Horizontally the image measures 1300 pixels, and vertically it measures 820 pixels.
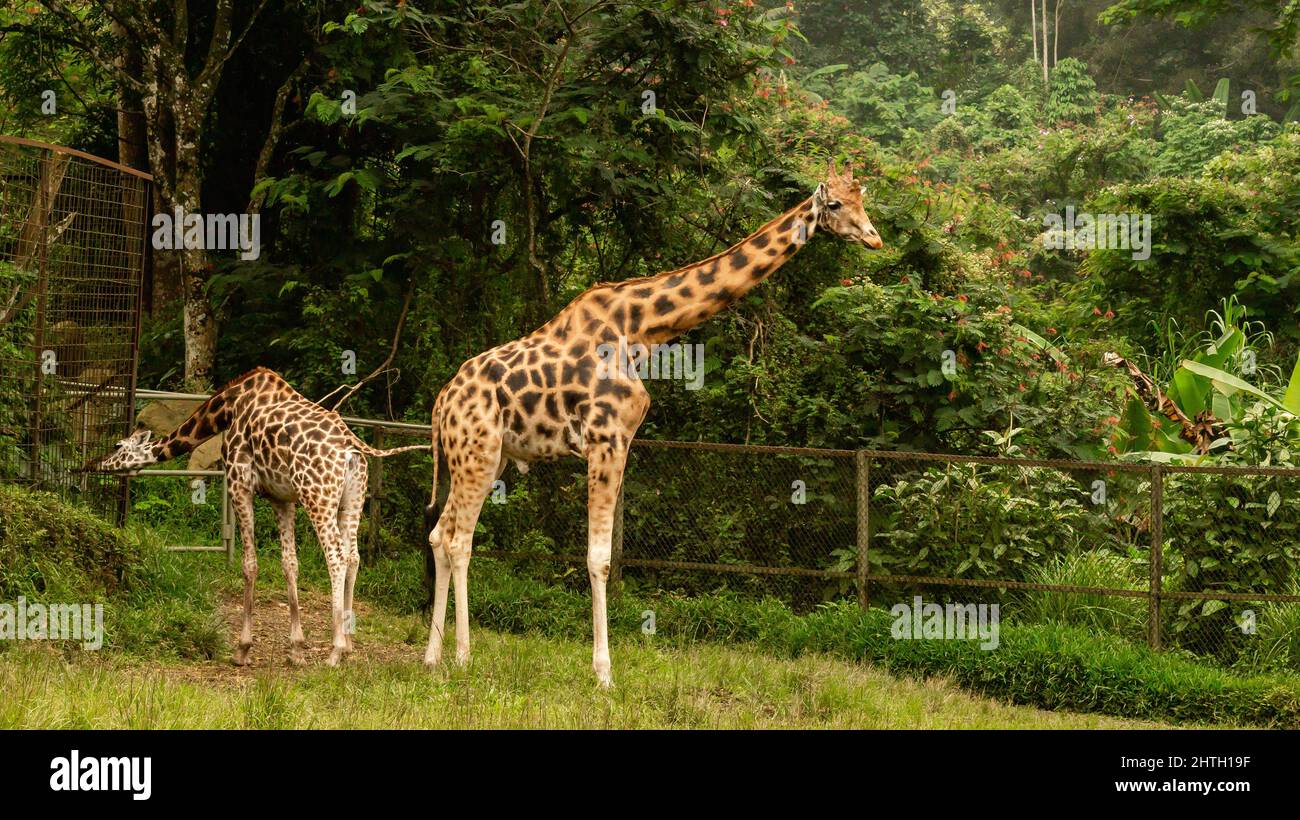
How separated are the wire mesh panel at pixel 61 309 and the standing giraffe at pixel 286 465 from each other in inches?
40.6

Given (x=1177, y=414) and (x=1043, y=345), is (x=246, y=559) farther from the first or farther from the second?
(x=1177, y=414)

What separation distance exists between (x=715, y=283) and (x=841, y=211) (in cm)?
106

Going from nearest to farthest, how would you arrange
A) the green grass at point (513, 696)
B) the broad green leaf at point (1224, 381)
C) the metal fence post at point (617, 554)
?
the green grass at point (513, 696), the metal fence post at point (617, 554), the broad green leaf at point (1224, 381)

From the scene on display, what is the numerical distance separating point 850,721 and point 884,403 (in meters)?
5.11

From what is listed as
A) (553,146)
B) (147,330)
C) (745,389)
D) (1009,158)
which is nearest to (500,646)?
(745,389)

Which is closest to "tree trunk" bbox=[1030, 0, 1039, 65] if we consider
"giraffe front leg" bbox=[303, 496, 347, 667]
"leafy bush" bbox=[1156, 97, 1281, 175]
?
"leafy bush" bbox=[1156, 97, 1281, 175]

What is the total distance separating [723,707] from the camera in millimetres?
9742

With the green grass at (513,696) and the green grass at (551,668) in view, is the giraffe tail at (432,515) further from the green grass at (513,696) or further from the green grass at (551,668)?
the green grass at (513,696)

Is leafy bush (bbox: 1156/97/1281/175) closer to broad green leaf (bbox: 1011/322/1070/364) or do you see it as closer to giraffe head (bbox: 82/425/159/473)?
broad green leaf (bbox: 1011/322/1070/364)

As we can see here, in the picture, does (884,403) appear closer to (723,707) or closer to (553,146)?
(553,146)

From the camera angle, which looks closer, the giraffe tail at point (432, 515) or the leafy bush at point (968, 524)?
the giraffe tail at point (432, 515)

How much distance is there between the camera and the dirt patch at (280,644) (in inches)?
410

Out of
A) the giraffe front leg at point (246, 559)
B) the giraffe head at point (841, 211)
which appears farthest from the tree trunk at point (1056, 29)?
the giraffe front leg at point (246, 559)

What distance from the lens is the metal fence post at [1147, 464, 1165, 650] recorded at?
11859 mm
